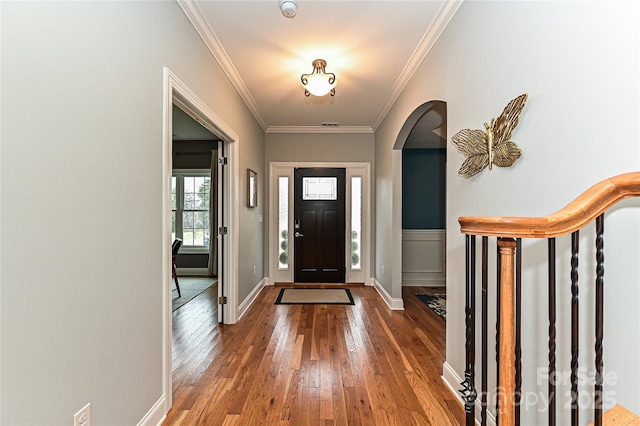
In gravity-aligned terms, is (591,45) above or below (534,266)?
above

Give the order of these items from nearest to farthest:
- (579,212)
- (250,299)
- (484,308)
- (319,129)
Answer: (579,212), (484,308), (250,299), (319,129)

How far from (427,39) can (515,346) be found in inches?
92.2

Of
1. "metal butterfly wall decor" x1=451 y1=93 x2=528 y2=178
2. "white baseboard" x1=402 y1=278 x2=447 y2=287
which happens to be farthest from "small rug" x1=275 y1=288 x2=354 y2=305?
"metal butterfly wall decor" x1=451 y1=93 x2=528 y2=178

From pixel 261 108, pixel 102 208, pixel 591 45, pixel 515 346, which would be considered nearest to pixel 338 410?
pixel 515 346

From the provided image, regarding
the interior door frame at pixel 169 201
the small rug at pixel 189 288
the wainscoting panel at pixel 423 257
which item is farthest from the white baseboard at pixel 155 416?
the wainscoting panel at pixel 423 257

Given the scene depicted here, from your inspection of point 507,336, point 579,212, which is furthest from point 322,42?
point 507,336

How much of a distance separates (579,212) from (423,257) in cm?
472

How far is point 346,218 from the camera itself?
17.0ft

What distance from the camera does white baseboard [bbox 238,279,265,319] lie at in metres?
3.64

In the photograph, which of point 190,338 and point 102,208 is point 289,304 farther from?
point 102,208

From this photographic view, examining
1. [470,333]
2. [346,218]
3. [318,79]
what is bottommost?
[470,333]

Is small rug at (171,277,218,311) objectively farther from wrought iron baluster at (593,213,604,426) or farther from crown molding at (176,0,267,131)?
wrought iron baluster at (593,213,604,426)

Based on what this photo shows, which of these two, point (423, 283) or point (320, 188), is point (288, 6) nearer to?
point (320, 188)

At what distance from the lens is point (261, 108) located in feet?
13.6
